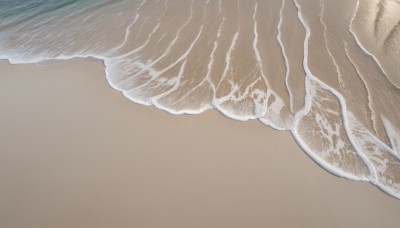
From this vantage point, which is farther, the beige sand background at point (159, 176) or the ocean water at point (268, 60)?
the ocean water at point (268, 60)

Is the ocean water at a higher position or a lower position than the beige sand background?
higher

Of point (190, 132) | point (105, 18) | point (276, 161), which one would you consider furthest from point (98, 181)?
point (105, 18)

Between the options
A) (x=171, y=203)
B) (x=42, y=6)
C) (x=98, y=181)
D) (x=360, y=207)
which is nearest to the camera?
(x=360, y=207)

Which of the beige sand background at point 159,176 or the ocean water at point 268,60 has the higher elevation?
the ocean water at point 268,60

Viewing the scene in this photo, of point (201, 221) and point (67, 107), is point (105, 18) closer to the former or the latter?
point (67, 107)

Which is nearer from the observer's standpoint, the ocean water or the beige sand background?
the beige sand background
